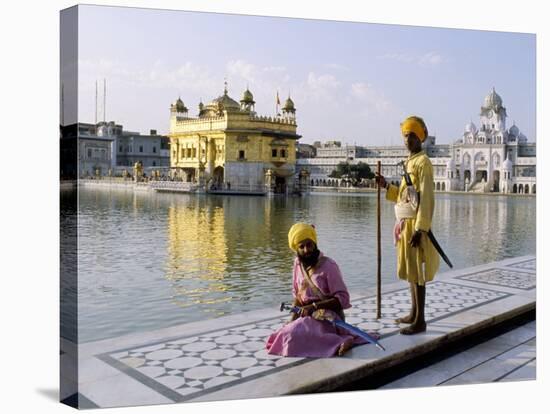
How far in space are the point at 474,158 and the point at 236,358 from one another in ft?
62.1

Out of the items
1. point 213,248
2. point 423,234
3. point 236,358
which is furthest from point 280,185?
point 236,358

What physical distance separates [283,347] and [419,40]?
217 cm

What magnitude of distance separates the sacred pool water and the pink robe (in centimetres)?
100

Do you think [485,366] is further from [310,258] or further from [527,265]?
[527,265]

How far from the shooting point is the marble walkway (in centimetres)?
276

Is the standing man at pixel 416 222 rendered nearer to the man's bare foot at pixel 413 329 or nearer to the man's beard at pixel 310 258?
the man's bare foot at pixel 413 329

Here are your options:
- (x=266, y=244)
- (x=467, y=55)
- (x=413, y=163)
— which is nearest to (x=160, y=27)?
(x=413, y=163)

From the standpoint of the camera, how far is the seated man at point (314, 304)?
3.21m

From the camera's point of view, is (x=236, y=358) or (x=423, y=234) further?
(x=423, y=234)

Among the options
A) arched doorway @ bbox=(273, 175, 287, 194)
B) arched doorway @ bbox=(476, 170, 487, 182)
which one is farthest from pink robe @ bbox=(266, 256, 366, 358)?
arched doorway @ bbox=(476, 170, 487, 182)

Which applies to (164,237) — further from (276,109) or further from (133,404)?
(133,404)

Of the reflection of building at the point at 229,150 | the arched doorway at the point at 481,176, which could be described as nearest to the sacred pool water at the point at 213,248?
the reflection of building at the point at 229,150

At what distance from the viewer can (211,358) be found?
310 cm

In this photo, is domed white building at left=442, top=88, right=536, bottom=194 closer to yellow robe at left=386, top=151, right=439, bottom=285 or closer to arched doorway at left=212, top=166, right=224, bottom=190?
yellow robe at left=386, top=151, right=439, bottom=285
